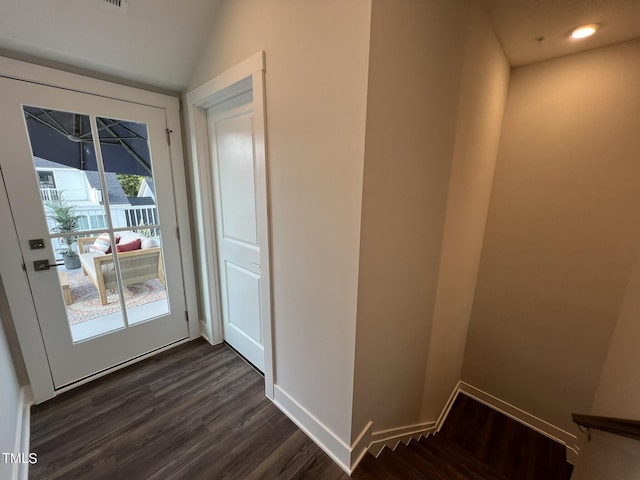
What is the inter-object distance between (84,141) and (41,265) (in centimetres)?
88

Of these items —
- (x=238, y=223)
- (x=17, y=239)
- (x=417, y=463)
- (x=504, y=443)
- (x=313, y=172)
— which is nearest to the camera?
(x=313, y=172)

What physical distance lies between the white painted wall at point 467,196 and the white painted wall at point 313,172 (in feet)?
2.90

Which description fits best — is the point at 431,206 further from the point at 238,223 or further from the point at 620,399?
the point at 620,399

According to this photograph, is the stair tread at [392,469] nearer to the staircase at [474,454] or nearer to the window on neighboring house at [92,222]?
the staircase at [474,454]

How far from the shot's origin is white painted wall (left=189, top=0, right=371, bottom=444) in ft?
3.26

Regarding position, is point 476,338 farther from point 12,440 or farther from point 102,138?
point 102,138

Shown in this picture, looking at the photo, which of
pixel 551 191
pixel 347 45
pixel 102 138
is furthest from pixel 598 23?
pixel 102 138

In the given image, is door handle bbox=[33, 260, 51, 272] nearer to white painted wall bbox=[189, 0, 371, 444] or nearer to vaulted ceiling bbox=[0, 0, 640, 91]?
vaulted ceiling bbox=[0, 0, 640, 91]

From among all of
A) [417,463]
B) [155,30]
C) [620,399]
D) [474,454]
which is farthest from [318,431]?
[155,30]

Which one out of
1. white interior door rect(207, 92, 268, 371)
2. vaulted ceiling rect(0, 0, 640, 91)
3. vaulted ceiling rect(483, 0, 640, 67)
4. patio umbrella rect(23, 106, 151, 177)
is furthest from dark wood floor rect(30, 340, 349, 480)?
vaulted ceiling rect(483, 0, 640, 67)

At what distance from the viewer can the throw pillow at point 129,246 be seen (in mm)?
1904

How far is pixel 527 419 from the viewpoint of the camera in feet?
7.72

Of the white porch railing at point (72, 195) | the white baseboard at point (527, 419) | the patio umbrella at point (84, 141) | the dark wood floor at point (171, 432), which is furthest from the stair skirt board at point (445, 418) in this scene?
the patio umbrella at point (84, 141)

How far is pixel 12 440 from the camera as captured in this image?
125 centimetres
